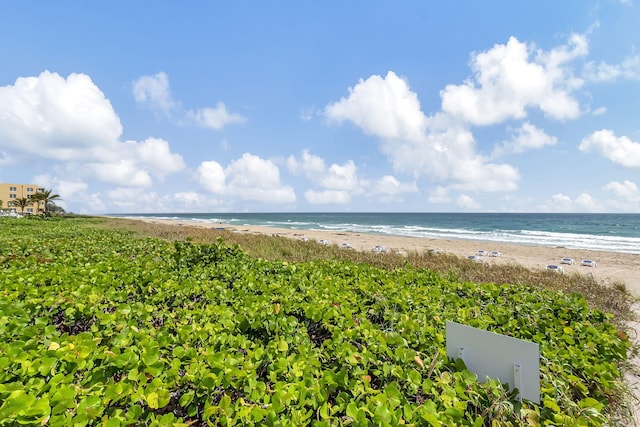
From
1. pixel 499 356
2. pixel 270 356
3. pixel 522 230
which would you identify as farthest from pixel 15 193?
pixel 522 230

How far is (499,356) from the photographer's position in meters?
1.72

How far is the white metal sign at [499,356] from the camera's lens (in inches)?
62.1

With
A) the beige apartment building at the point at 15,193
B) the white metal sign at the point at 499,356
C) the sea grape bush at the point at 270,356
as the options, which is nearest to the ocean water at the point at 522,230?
the sea grape bush at the point at 270,356

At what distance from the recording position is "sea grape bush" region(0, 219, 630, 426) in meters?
1.33

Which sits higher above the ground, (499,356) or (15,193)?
(15,193)

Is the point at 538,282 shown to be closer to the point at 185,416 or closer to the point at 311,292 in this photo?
the point at 311,292

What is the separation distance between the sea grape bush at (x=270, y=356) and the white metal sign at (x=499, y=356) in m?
0.08

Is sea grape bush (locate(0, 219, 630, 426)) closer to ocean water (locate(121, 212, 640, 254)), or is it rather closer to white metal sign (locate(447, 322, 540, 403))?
white metal sign (locate(447, 322, 540, 403))

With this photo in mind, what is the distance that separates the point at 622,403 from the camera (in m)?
2.03

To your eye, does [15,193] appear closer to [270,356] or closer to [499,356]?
[270,356]

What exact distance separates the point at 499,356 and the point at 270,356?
137cm

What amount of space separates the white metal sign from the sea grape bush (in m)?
0.08

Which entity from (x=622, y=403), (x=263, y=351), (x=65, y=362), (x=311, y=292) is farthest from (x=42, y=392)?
(x=622, y=403)

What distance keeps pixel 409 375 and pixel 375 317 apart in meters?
1.28
